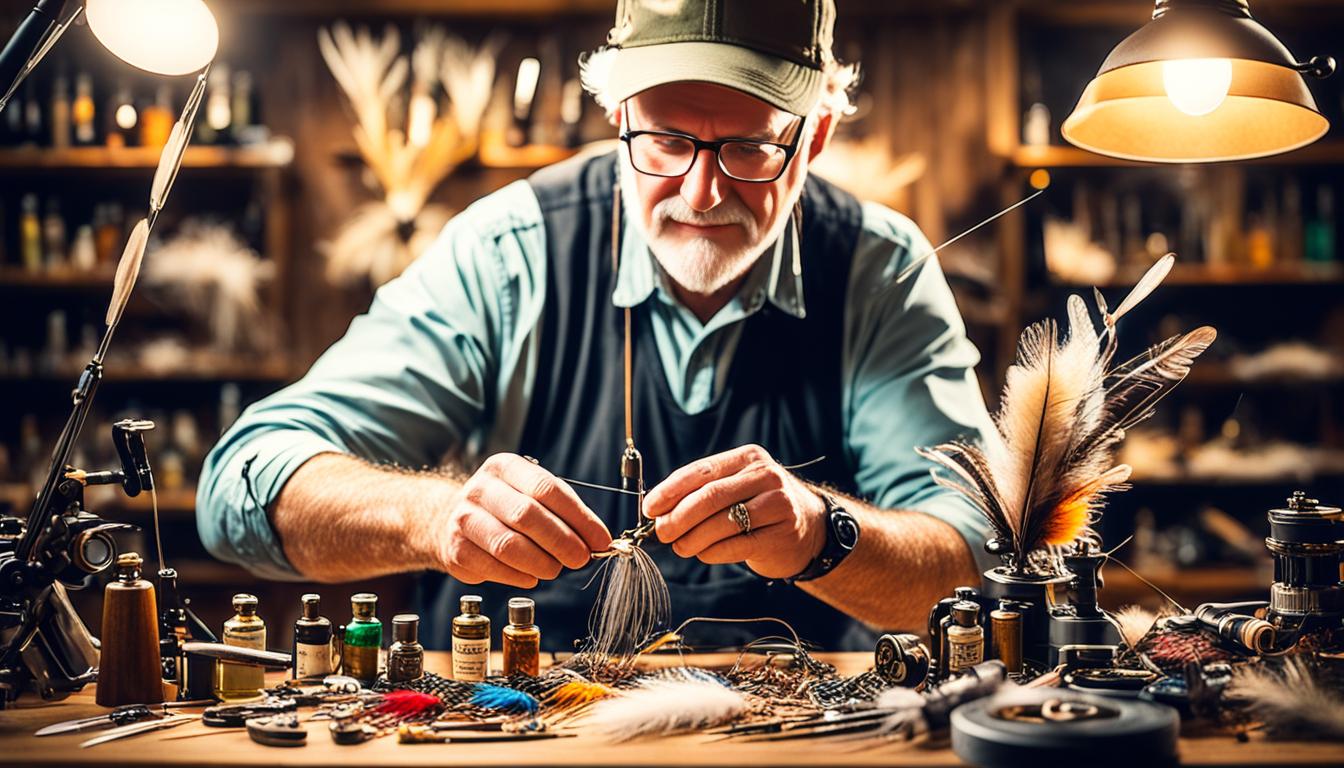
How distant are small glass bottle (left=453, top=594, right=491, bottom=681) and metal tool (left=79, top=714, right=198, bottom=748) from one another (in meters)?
0.33

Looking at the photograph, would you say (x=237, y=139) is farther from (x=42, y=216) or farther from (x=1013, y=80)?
(x=1013, y=80)

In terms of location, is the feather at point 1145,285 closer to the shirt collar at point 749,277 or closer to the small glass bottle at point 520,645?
the shirt collar at point 749,277

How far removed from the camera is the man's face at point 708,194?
2.01m

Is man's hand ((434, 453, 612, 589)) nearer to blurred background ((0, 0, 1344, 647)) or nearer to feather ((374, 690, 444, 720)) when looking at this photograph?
feather ((374, 690, 444, 720))

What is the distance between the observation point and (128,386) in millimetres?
4465

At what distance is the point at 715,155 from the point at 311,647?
0.99 metres

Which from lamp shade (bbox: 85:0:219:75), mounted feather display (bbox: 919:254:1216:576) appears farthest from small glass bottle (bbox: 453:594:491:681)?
lamp shade (bbox: 85:0:219:75)

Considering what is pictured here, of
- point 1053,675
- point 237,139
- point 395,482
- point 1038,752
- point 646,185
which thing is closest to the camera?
point 1038,752

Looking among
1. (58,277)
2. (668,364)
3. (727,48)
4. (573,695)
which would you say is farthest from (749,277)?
(58,277)

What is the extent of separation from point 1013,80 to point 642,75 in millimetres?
2709

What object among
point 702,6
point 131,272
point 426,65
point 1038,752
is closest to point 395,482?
point 131,272

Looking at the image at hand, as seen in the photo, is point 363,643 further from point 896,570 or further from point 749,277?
point 749,277

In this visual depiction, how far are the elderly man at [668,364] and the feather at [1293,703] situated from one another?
22.4 inches

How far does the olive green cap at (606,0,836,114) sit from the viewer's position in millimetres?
1965
